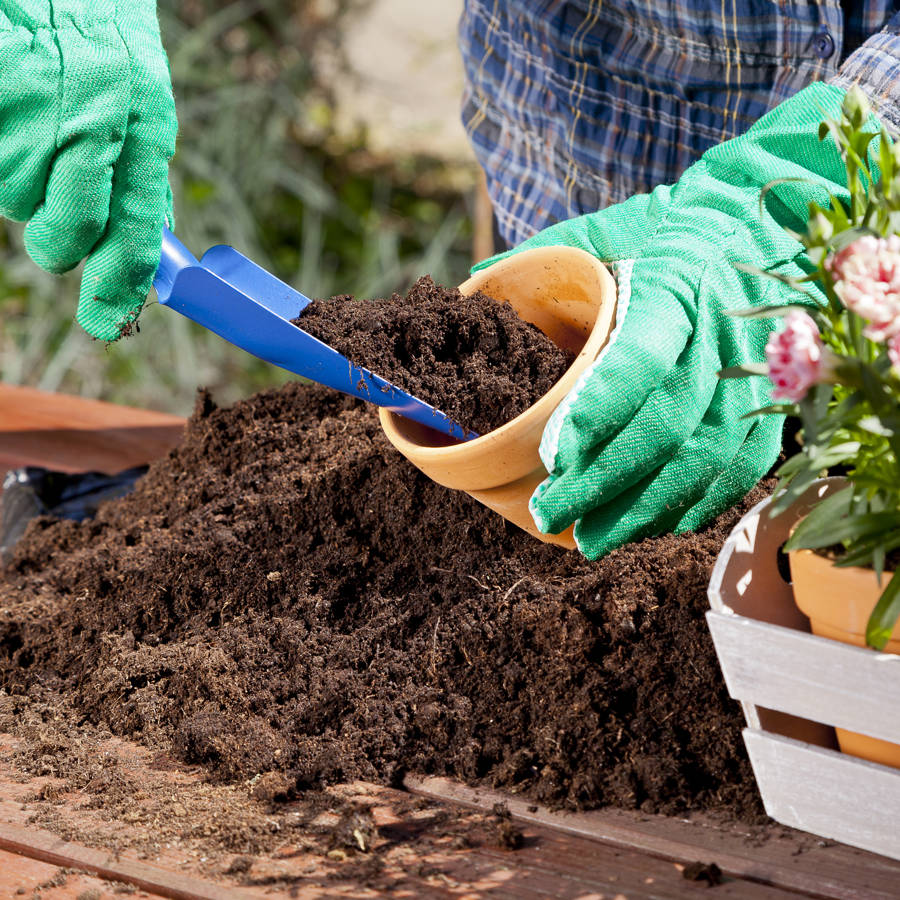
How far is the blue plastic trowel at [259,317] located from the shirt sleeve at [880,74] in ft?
1.76

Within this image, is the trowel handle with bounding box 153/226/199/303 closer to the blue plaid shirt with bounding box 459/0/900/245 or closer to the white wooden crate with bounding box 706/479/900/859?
the white wooden crate with bounding box 706/479/900/859

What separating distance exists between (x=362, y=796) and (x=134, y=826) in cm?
18

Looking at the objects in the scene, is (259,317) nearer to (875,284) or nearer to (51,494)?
(875,284)

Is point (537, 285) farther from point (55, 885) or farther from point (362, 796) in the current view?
point (55, 885)

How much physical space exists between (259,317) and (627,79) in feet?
2.86

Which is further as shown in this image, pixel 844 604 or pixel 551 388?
pixel 551 388

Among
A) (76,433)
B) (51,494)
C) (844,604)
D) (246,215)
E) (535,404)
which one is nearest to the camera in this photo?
(844,604)

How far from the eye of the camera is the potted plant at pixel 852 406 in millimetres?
566

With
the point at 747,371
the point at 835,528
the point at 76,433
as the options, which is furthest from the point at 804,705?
the point at 76,433

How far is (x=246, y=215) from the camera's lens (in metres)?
3.34

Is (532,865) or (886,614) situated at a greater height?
(886,614)

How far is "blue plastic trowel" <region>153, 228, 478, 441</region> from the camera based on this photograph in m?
0.89

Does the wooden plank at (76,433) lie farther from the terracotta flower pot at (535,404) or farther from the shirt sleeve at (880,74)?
the shirt sleeve at (880,74)

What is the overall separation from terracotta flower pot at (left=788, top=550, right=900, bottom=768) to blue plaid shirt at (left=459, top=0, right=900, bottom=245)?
56 cm
